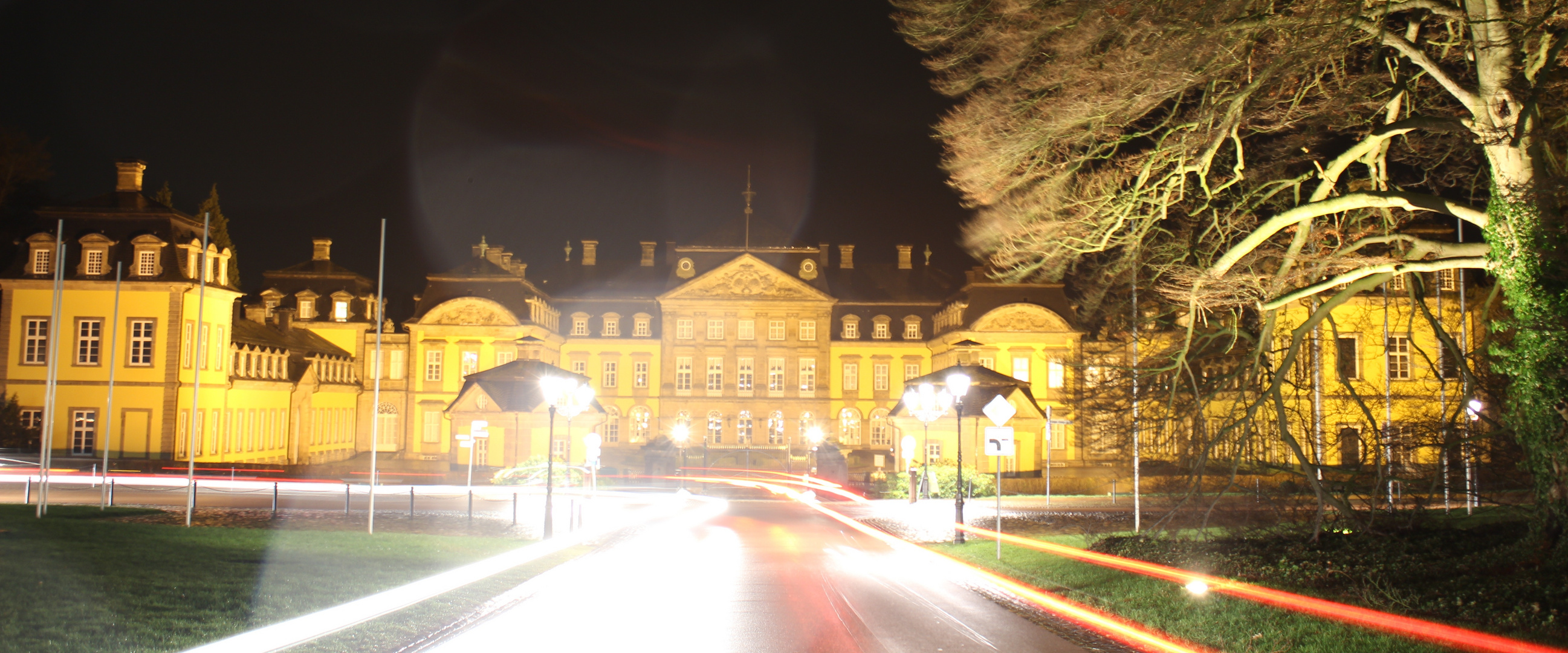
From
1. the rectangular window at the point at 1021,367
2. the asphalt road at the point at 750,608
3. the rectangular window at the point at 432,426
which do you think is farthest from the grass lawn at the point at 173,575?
the rectangular window at the point at 1021,367

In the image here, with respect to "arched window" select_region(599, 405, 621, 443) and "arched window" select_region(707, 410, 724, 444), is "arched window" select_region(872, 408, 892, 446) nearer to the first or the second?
"arched window" select_region(707, 410, 724, 444)

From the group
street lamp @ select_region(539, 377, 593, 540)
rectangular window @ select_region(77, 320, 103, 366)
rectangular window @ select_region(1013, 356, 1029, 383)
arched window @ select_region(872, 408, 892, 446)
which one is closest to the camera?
street lamp @ select_region(539, 377, 593, 540)

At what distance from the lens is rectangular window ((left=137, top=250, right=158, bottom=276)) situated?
39.5 metres

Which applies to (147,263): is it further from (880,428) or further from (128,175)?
(880,428)

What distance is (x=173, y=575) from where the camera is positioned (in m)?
11.7

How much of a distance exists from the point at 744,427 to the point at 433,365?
19150 millimetres

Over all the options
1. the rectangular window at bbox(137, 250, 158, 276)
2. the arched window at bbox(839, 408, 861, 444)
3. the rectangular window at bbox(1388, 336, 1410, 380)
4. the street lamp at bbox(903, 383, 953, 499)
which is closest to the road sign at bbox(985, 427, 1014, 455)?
the street lamp at bbox(903, 383, 953, 499)

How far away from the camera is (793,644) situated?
31.0 feet

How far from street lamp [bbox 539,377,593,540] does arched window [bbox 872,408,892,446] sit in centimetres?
2123

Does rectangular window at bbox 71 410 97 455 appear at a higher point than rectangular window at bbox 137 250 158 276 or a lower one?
lower

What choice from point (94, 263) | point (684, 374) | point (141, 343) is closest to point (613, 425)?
point (684, 374)

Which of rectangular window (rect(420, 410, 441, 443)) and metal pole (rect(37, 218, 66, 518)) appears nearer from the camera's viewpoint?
metal pole (rect(37, 218, 66, 518))

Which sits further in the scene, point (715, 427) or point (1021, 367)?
point (715, 427)

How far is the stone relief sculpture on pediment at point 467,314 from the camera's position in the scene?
5644 cm
